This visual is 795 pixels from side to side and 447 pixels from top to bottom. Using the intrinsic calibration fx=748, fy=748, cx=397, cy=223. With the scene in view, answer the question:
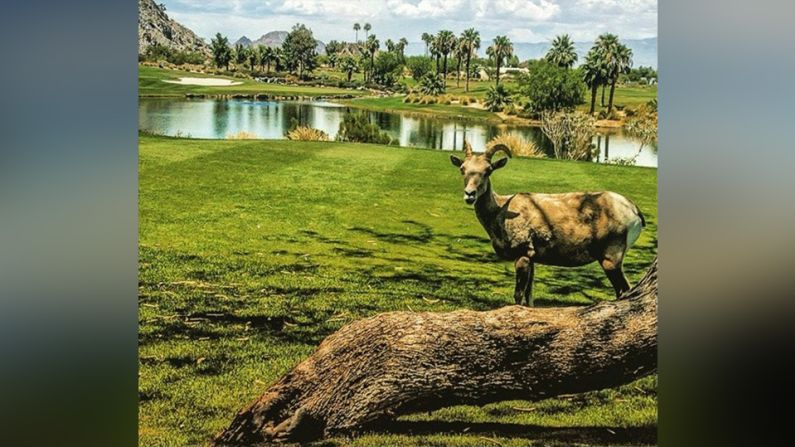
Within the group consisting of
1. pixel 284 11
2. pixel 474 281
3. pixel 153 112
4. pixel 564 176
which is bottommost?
pixel 474 281

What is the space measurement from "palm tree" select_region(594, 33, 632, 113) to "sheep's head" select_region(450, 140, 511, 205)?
114 centimetres

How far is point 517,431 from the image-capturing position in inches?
235

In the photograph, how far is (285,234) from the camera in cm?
651

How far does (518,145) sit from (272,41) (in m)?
2.54

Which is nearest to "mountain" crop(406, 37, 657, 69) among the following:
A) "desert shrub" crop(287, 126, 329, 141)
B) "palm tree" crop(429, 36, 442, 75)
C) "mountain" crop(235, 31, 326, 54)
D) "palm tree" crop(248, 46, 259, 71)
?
"palm tree" crop(429, 36, 442, 75)

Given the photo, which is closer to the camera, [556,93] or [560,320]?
[560,320]

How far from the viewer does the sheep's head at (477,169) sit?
638cm

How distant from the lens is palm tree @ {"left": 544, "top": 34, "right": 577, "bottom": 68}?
6.62 m

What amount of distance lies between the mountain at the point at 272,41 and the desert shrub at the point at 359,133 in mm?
680
